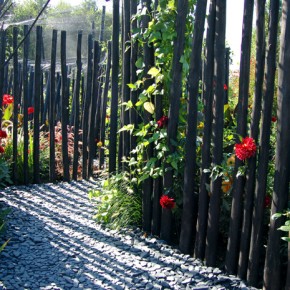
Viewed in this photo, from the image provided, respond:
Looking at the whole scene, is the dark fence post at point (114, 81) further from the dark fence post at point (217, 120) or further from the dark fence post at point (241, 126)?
the dark fence post at point (241, 126)

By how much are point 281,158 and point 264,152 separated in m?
0.13

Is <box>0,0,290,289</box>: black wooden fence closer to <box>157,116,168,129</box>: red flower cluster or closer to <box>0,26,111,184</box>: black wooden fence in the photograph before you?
<box>157,116,168,129</box>: red flower cluster

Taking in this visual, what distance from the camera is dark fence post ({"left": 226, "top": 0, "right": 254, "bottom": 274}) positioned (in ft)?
9.05

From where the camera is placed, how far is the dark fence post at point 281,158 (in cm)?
250

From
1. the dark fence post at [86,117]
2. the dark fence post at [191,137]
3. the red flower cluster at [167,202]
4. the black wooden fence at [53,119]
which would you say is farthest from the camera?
the dark fence post at [86,117]

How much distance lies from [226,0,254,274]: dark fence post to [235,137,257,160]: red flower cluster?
5.4 inches

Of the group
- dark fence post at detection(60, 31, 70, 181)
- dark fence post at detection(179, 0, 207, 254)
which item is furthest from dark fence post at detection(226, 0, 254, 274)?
dark fence post at detection(60, 31, 70, 181)

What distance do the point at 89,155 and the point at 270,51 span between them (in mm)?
3580

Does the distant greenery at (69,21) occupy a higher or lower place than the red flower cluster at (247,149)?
higher

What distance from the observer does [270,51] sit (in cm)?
259

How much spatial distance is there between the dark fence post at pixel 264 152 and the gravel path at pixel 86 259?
0.64ft

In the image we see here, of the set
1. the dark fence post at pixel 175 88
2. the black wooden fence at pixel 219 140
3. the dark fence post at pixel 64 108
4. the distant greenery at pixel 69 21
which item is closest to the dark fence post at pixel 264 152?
the black wooden fence at pixel 219 140

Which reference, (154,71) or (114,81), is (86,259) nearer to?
(154,71)

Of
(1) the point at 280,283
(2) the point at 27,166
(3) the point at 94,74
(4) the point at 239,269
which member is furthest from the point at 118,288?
(3) the point at 94,74
